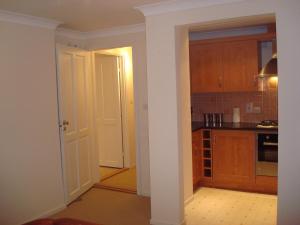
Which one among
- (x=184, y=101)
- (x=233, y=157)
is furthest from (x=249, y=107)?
(x=184, y=101)

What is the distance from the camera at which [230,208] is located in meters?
4.12

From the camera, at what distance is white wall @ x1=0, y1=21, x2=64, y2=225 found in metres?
3.53

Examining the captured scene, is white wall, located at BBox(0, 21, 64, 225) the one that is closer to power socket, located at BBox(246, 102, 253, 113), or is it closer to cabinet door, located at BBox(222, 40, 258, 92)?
cabinet door, located at BBox(222, 40, 258, 92)

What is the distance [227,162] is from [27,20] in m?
3.33

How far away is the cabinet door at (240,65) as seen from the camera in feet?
15.7

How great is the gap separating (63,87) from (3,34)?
1.08 m

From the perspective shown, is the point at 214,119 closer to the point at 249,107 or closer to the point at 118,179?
the point at 249,107

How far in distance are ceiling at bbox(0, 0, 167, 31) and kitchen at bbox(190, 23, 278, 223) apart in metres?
1.44

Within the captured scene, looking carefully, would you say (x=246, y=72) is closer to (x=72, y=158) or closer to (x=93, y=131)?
(x=93, y=131)

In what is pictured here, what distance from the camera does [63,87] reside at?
171 inches

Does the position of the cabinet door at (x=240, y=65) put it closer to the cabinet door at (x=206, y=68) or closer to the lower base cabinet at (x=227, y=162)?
the cabinet door at (x=206, y=68)

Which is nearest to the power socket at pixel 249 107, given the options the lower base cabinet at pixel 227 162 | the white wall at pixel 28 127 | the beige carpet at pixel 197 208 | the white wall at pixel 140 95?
the lower base cabinet at pixel 227 162

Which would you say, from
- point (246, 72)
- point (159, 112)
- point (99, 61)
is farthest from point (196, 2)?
point (99, 61)

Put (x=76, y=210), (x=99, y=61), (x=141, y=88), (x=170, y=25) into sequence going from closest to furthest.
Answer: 1. (x=170, y=25)
2. (x=76, y=210)
3. (x=141, y=88)
4. (x=99, y=61)
